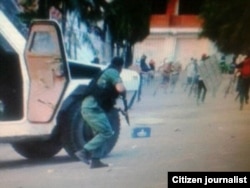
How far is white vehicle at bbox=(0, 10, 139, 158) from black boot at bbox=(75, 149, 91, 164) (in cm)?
3

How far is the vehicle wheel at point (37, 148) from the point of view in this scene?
15.3ft

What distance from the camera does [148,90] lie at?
4590 mm

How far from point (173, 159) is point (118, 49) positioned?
0.49 meters

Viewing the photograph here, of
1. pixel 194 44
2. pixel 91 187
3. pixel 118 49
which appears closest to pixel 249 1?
pixel 194 44

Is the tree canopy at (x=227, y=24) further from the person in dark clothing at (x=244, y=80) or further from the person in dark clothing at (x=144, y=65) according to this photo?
the person in dark clothing at (x=144, y=65)

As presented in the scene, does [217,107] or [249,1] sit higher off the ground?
[249,1]

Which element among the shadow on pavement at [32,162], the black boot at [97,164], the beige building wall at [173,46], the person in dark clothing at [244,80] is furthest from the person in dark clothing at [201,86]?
the shadow on pavement at [32,162]

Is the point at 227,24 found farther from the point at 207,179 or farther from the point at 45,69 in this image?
the point at 45,69

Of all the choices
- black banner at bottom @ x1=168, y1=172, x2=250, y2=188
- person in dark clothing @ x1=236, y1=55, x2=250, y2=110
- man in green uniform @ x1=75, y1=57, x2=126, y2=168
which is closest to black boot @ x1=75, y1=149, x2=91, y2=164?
man in green uniform @ x1=75, y1=57, x2=126, y2=168

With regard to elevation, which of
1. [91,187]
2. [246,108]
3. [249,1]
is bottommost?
[91,187]

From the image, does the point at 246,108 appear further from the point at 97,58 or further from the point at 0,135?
the point at 0,135

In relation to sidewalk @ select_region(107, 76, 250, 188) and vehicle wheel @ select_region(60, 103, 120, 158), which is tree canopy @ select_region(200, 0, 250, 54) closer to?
sidewalk @ select_region(107, 76, 250, 188)

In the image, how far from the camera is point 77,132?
4672mm

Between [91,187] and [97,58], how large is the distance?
519mm
